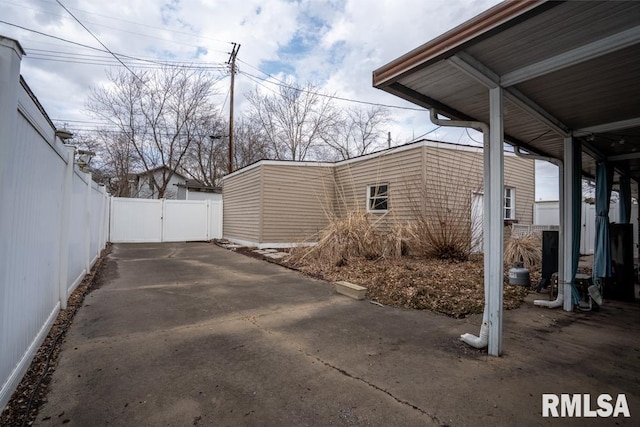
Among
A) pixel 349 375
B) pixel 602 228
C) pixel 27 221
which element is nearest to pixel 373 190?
pixel 602 228

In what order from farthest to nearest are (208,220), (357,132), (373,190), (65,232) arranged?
(357,132), (208,220), (373,190), (65,232)

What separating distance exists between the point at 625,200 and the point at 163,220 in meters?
15.3

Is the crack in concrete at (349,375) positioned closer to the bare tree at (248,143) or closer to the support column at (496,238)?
the support column at (496,238)

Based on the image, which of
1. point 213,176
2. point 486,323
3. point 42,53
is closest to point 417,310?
point 486,323

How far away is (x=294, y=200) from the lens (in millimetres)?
11422

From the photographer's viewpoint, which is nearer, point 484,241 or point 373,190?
point 484,241

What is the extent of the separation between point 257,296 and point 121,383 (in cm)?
270

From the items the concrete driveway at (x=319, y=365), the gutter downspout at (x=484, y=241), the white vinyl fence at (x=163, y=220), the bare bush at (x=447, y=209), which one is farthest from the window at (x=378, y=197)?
the white vinyl fence at (x=163, y=220)

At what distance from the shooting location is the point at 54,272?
3.65 m

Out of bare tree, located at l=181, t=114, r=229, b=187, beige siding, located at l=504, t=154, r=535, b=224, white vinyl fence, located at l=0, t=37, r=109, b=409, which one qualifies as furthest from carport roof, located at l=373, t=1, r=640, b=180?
bare tree, located at l=181, t=114, r=229, b=187

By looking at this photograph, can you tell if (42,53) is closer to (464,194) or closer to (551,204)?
(464,194)

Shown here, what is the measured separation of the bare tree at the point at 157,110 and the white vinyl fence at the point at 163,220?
5284mm

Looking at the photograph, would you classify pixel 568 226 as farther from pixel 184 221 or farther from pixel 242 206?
pixel 184 221

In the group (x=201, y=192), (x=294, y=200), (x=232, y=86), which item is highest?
(x=232, y=86)
